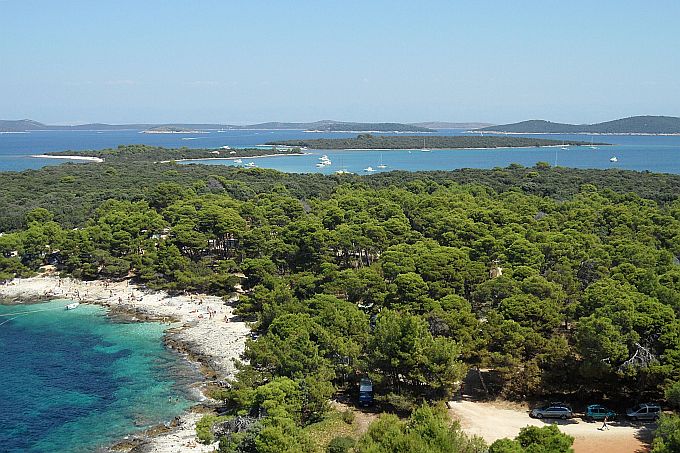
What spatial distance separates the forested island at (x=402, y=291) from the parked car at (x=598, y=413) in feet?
2.94

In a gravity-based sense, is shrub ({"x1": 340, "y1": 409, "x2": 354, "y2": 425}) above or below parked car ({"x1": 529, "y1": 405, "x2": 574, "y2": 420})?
Answer: below

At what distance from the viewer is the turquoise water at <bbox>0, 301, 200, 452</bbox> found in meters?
19.2

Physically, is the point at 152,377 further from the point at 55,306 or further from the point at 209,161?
the point at 209,161

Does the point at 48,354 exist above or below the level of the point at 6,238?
below

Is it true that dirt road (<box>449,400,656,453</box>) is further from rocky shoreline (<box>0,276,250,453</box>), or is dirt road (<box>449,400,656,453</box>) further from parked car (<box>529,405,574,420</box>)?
rocky shoreline (<box>0,276,250,453</box>)

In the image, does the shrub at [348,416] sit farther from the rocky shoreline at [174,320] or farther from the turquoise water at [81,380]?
the turquoise water at [81,380]

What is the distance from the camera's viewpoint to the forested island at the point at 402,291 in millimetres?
17641

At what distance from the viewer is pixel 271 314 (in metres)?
25.9

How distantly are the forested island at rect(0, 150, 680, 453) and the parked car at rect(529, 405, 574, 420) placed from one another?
1070 millimetres

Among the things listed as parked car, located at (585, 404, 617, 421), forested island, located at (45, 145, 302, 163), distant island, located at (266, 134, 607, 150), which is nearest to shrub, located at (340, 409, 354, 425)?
parked car, located at (585, 404, 617, 421)

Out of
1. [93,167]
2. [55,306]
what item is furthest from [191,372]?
[93,167]

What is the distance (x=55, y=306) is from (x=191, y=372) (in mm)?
13362

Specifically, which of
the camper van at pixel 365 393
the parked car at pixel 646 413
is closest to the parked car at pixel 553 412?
Answer: the parked car at pixel 646 413

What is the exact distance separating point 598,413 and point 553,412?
1.35m
